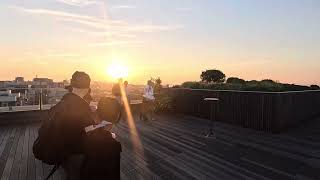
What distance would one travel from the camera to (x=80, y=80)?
2885mm

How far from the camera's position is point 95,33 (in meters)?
13.9

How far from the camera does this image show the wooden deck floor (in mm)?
5160

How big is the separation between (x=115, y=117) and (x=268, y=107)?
7.30 metres

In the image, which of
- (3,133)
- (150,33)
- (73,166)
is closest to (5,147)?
(3,133)

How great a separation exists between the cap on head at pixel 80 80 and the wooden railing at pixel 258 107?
286 inches

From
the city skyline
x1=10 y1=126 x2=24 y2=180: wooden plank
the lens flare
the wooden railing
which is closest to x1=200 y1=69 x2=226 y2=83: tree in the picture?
the city skyline

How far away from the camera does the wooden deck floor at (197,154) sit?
5.16m

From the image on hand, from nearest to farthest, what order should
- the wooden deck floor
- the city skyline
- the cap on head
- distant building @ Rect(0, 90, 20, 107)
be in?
1. the cap on head
2. the wooden deck floor
3. distant building @ Rect(0, 90, 20, 107)
4. the city skyline

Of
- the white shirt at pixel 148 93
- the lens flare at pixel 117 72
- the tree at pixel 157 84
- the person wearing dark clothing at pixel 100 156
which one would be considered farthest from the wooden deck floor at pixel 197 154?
the tree at pixel 157 84

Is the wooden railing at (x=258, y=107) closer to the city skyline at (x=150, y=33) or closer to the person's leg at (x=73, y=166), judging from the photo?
the city skyline at (x=150, y=33)

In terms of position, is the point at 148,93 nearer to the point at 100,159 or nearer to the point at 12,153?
the point at 12,153

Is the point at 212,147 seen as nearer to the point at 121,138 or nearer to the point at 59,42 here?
the point at 121,138

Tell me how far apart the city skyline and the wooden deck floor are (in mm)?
3136

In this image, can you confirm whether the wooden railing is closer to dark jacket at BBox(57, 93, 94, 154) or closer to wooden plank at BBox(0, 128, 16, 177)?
wooden plank at BBox(0, 128, 16, 177)
